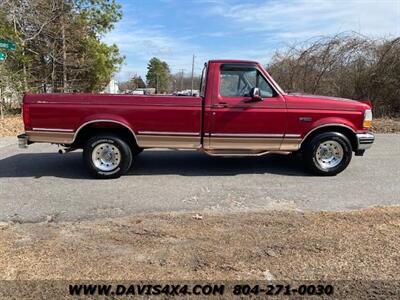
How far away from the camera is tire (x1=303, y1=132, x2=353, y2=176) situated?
23.5ft

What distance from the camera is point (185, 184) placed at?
668cm

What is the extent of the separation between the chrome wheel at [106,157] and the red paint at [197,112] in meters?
0.49

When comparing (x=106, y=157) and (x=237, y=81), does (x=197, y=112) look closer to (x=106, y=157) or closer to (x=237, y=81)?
(x=237, y=81)

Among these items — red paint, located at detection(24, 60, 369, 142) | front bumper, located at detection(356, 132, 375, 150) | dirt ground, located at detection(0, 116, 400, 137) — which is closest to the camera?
red paint, located at detection(24, 60, 369, 142)

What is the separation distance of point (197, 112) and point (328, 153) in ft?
8.11

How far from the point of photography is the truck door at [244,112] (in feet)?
22.8

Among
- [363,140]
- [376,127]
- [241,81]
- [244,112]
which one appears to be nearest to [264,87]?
[241,81]

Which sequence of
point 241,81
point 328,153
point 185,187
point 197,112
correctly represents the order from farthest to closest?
1. point 328,153
2. point 241,81
3. point 197,112
4. point 185,187

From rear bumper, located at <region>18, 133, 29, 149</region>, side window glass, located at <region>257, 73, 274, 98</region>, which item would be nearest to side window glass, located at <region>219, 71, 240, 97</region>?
side window glass, located at <region>257, 73, 274, 98</region>

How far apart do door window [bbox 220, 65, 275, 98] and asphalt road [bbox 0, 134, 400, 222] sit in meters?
1.48

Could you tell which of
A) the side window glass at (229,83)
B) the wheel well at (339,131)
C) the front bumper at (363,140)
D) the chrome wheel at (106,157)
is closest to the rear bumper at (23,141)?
the chrome wheel at (106,157)

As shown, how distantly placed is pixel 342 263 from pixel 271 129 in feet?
11.8

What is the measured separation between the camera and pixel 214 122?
6961 millimetres

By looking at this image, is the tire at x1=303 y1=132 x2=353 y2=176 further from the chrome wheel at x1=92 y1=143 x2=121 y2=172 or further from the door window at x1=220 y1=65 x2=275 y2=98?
the chrome wheel at x1=92 y1=143 x2=121 y2=172
